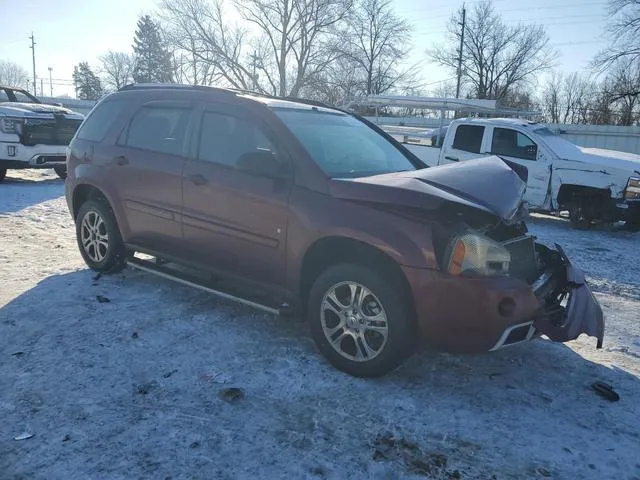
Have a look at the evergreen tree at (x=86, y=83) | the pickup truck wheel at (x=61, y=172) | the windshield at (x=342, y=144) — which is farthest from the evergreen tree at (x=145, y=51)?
the windshield at (x=342, y=144)

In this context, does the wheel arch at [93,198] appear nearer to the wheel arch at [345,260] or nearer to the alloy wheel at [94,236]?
the alloy wheel at [94,236]

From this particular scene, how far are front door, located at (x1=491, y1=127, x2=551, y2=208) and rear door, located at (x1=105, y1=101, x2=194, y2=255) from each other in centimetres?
694

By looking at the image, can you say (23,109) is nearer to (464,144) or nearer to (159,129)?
(159,129)

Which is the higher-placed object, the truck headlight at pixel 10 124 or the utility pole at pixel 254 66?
the utility pole at pixel 254 66

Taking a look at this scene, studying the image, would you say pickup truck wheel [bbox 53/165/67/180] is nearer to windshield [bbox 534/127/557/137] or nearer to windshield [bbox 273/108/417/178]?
windshield [bbox 273/108/417/178]

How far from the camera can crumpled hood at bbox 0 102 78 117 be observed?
10.7m

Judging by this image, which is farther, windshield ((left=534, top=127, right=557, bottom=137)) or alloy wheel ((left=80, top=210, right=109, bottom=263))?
windshield ((left=534, top=127, right=557, bottom=137))

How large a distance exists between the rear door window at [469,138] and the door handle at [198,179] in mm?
7911

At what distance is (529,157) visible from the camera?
32.7ft

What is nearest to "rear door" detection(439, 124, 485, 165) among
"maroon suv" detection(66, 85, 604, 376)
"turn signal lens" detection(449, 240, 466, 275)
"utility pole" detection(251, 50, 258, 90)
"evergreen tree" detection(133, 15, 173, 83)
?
"maroon suv" detection(66, 85, 604, 376)

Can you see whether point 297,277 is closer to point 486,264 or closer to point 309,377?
point 309,377

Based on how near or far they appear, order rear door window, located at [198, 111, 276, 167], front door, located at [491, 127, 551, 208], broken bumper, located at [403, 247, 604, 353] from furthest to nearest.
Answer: front door, located at [491, 127, 551, 208]
rear door window, located at [198, 111, 276, 167]
broken bumper, located at [403, 247, 604, 353]

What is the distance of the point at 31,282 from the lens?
502cm

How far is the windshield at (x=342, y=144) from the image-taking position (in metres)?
3.82
